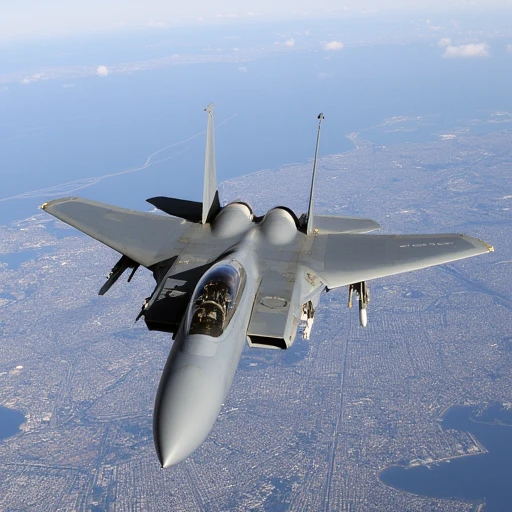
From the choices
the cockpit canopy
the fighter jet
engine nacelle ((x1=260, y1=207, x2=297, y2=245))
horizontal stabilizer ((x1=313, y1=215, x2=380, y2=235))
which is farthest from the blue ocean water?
the cockpit canopy

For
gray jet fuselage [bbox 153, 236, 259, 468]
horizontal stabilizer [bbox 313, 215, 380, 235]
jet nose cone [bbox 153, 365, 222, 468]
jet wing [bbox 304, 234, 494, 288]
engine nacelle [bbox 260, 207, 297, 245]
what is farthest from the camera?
horizontal stabilizer [bbox 313, 215, 380, 235]

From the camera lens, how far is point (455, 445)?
68.1 m

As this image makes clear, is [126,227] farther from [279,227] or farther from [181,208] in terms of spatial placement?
[279,227]

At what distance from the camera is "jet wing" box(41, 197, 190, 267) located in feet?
56.0

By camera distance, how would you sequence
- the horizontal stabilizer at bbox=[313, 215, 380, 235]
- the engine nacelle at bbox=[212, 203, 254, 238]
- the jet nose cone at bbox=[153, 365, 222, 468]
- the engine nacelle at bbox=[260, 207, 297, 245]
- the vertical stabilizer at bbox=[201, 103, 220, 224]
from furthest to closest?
the horizontal stabilizer at bbox=[313, 215, 380, 235], the vertical stabilizer at bbox=[201, 103, 220, 224], the engine nacelle at bbox=[212, 203, 254, 238], the engine nacelle at bbox=[260, 207, 297, 245], the jet nose cone at bbox=[153, 365, 222, 468]

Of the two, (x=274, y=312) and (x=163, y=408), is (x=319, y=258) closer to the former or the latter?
(x=274, y=312)

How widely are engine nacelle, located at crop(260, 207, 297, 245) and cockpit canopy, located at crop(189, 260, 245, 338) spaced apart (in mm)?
4062

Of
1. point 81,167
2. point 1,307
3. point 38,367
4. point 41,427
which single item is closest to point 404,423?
point 41,427

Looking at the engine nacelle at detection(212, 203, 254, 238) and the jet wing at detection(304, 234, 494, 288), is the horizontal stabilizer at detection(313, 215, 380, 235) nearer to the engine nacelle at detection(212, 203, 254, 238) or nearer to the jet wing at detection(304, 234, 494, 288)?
the jet wing at detection(304, 234, 494, 288)

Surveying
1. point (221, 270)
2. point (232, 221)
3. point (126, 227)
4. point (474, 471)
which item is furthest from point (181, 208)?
point (474, 471)

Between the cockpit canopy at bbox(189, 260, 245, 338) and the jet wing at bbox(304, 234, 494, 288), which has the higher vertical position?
the cockpit canopy at bbox(189, 260, 245, 338)

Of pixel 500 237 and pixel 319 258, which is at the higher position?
pixel 319 258

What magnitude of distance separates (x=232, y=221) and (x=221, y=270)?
201 inches

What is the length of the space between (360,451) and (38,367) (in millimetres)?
52738
